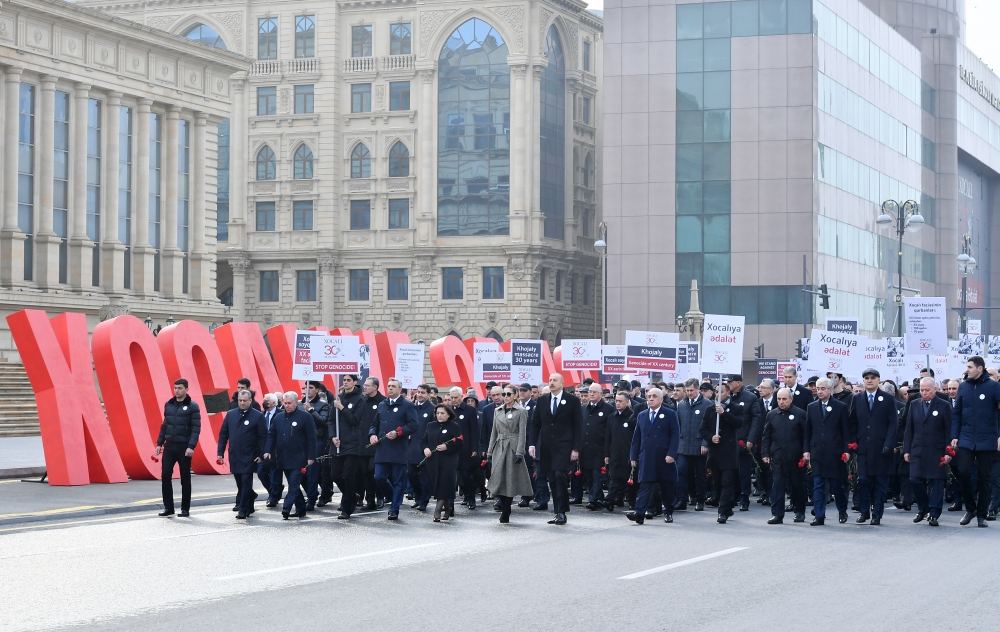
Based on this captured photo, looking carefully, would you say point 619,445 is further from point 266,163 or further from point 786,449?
point 266,163

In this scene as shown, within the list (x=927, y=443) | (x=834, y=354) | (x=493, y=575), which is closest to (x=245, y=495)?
(x=493, y=575)

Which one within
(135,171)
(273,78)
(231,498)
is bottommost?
(231,498)

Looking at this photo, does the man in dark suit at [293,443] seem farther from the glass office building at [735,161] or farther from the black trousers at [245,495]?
the glass office building at [735,161]

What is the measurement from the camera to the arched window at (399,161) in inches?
3538

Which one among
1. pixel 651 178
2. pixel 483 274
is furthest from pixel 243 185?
pixel 651 178

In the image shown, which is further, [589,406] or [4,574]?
[589,406]

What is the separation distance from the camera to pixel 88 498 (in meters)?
24.0

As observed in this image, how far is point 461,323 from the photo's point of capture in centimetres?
8862

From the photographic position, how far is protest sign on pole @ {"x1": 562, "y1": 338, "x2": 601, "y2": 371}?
38.8 metres

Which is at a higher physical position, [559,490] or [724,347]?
[724,347]

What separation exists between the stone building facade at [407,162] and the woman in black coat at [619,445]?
6505 centimetres

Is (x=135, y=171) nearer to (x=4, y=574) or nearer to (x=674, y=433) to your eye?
(x=674, y=433)

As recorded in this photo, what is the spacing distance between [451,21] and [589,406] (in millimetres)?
66778

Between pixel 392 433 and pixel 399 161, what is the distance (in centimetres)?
Result: 6937
